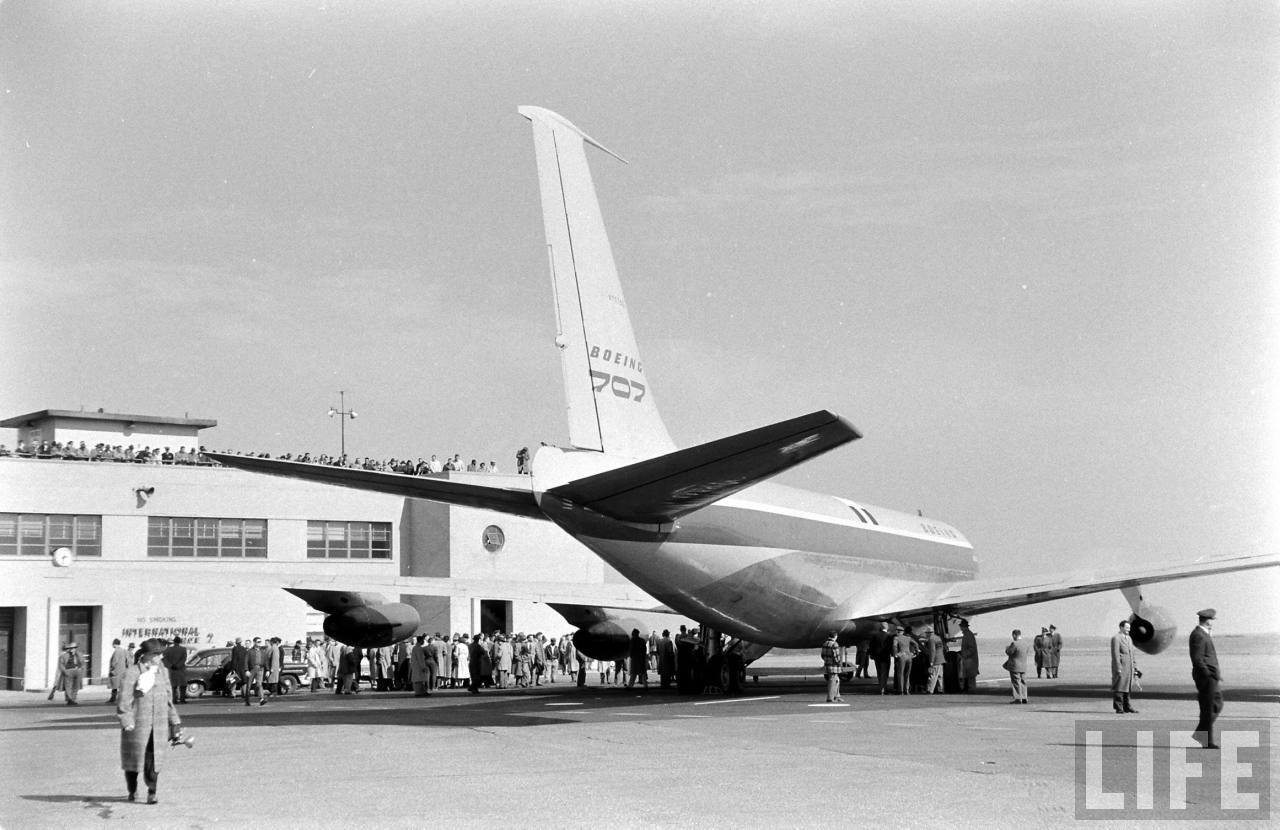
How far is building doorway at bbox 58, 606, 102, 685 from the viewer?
41312 millimetres

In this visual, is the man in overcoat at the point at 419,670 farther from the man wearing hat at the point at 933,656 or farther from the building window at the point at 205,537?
the building window at the point at 205,537

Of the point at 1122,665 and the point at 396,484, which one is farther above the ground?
the point at 396,484

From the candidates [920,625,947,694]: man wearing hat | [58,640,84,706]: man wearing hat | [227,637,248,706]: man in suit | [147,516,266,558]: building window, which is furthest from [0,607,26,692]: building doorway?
[920,625,947,694]: man wearing hat

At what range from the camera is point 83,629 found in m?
41.7

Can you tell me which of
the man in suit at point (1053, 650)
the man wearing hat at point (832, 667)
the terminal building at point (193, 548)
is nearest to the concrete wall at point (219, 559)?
the terminal building at point (193, 548)

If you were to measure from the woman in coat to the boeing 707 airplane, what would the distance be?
4288 millimetres

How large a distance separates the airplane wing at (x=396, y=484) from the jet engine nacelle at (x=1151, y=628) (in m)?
12.6

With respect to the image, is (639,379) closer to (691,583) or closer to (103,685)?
(691,583)

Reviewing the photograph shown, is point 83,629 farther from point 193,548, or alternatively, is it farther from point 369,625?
point 369,625

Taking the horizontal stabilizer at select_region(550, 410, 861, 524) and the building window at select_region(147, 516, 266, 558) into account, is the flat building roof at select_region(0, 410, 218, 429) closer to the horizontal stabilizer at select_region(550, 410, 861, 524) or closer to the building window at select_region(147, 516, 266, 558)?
the building window at select_region(147, 516, 266, 558)

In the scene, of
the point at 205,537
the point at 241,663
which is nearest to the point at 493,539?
the point at 205,537

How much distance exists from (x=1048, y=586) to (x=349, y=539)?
2752cm

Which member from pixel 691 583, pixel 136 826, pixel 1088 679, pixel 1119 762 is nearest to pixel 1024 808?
pixel 1119 762

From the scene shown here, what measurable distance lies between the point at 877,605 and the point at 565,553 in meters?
A: 22.4
